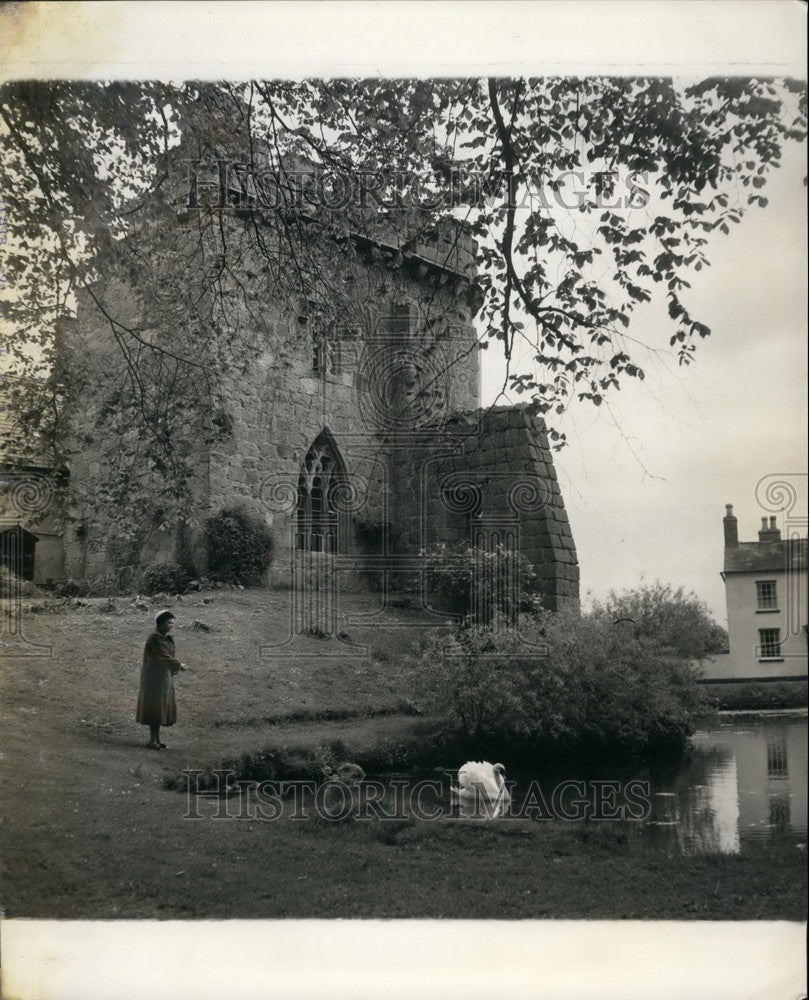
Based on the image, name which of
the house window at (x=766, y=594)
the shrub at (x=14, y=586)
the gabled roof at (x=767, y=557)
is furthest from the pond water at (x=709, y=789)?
the shrub at (x=14, y=586)

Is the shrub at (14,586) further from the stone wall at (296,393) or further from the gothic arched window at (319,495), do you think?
the gothic arched window at (319,495)

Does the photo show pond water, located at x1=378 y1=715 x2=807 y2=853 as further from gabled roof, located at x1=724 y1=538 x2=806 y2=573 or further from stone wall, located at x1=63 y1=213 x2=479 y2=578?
stone wall, located at x1=63 y1=213 x2=479 y2=578

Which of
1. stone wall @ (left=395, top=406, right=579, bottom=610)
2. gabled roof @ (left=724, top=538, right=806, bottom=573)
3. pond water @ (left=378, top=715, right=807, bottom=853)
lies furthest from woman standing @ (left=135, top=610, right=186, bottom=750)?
gabled roof @ (left=724, top=538, right=806, bottom=573)

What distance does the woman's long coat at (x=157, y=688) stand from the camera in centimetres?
487

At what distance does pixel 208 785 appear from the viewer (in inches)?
187

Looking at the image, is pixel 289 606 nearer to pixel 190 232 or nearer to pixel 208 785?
pixel 208 785

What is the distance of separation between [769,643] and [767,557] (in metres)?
0.45

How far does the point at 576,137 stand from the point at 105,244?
2.77 m

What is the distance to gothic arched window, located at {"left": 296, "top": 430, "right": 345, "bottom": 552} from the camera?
513 centimetres

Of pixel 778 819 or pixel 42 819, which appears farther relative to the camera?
pixel 42 819

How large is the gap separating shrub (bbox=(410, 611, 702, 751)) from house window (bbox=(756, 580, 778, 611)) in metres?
0.50

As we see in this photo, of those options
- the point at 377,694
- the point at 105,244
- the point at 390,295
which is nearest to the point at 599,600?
the point at 377,694

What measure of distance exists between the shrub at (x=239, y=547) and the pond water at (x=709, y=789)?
139 centimetres

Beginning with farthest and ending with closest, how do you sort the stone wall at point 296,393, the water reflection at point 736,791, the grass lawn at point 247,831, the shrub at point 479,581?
the stone wall at point 296,393 → the shrub at point 479,581 → the grass lawn at point 247,831 → the water reflection at point 736,791
